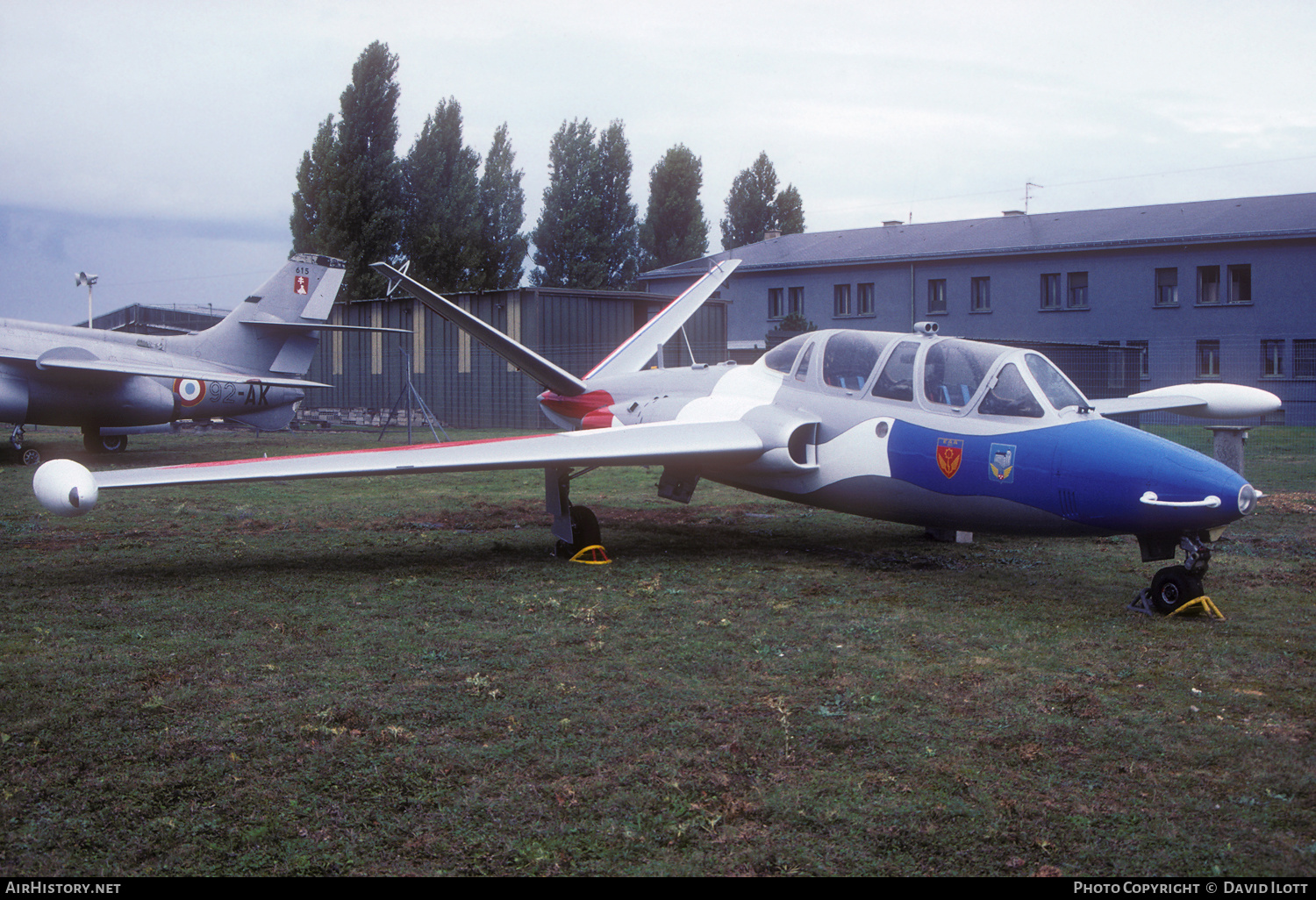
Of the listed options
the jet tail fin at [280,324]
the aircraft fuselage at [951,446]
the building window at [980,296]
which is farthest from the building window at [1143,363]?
the aircraft fuselage at [951,446]

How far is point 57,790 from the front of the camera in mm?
3473

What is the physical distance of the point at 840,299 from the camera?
1614 inches

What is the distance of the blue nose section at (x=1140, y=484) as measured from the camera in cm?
563

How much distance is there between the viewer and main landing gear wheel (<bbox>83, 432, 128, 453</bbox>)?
64.8 feet

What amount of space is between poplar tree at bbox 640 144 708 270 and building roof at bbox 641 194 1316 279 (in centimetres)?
1088

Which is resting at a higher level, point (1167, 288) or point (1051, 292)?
point (1051, 292)

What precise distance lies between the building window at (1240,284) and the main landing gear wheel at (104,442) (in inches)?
1407

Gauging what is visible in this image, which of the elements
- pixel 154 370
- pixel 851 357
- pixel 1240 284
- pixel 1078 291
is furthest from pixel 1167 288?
pixel 154 370

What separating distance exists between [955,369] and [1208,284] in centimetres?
3243

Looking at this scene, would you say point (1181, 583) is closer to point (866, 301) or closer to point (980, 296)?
point (980, 296)

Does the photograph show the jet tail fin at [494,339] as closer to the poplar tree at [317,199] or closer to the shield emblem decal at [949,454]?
the shield emblem decal at [949,454]

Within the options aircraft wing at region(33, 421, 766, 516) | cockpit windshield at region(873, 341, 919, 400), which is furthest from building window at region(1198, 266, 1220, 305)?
aircraft wing at region(33, 421, 766, 516)

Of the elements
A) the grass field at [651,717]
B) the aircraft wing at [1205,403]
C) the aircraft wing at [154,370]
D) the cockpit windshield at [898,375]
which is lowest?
the grass field at [651,717]

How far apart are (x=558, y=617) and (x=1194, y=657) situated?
389cm
